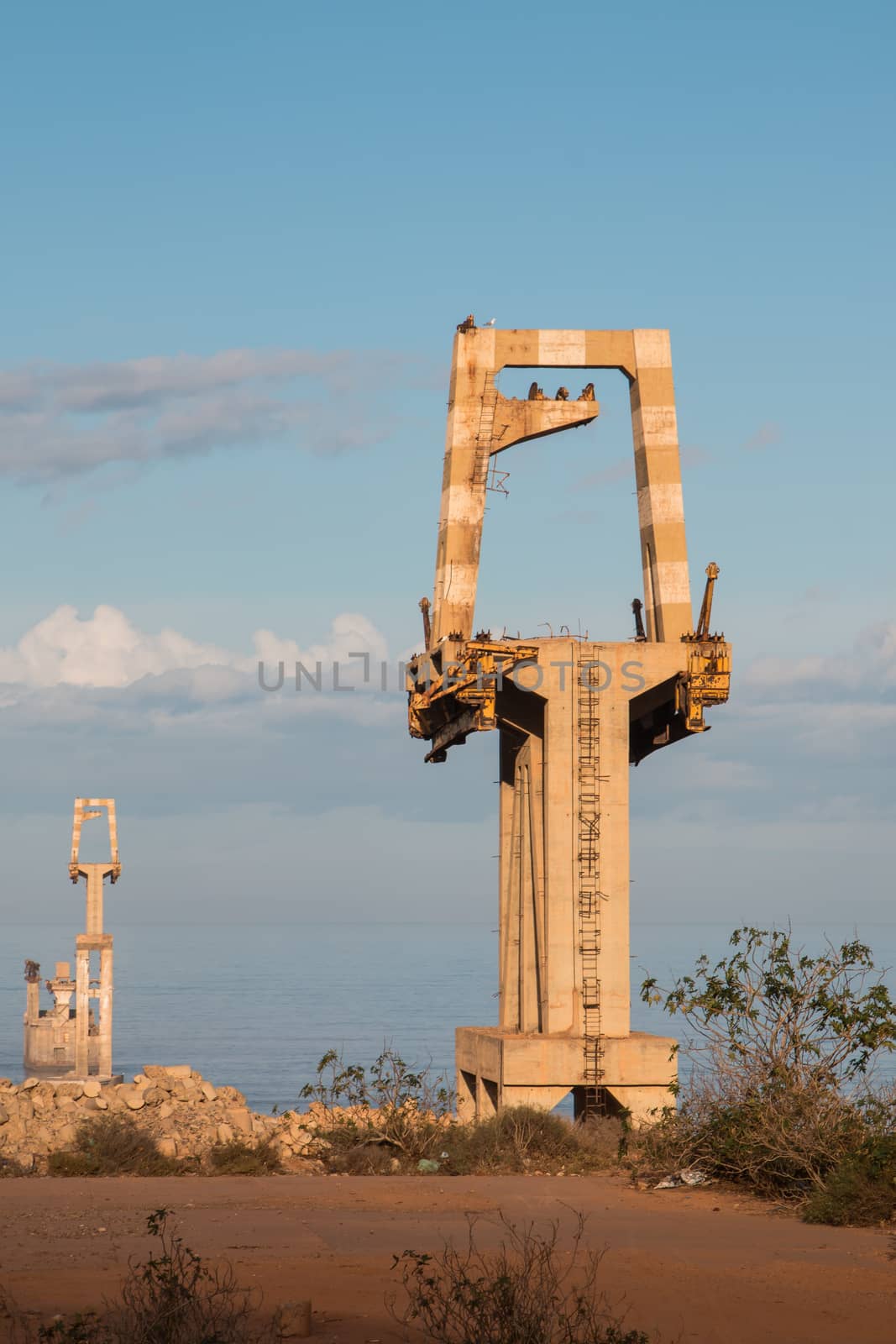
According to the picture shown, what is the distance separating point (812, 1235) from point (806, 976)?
528 cm

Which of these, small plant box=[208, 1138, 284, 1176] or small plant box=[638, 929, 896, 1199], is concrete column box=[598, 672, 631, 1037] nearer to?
small plant box=[638, 929, 896, 1199]

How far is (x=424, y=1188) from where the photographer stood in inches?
886

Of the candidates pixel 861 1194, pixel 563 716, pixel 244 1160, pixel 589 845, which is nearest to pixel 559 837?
pixel 589 845

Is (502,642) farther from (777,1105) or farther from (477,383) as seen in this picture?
(777,1105)

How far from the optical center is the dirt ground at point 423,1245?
1473cm

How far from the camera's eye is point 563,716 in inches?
1419

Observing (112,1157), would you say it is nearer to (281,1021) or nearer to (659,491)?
(659,491)

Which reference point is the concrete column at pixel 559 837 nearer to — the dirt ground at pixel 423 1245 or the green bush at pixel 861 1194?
the dirt ground at pixel 423 1245

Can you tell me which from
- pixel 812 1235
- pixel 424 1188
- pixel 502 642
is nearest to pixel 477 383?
pixel 502 642

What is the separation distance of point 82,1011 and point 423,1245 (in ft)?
175

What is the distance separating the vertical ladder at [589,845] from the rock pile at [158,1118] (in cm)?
650

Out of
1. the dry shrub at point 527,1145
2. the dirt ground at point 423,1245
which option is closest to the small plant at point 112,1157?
the dirt ground at point 423,1245

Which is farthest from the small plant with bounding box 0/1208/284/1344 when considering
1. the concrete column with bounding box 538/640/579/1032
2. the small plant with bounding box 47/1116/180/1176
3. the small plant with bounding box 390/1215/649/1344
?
the concrete column with bounding box 538/640/579/1032

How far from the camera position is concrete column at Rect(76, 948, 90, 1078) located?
219 feet
